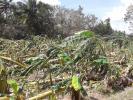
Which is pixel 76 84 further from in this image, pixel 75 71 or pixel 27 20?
pixel 27 20

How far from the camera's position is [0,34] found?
3456 centimetres

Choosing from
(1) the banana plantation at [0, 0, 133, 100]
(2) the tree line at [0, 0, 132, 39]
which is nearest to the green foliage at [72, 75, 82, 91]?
(1) the banana plantation at [0, 0, 133, 100]

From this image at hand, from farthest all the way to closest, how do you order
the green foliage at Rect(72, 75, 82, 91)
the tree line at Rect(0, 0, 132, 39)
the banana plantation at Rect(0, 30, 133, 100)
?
the tree line at Rect(0, 0, 132, 39), the banana plantation at Rect(0, 30, 133, 100), the green foliage at Rect(72, 75, 82, 91)

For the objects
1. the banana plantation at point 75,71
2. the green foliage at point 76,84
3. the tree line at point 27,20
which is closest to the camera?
the green foliage at point 76,84

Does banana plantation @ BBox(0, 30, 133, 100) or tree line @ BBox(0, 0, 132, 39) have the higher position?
tree line @ BBox(0, 0, 132, 39)

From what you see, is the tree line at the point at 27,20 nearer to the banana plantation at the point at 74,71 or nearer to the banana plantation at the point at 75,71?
the banana plantation at the point at 74,71

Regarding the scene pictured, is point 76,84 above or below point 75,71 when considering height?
below

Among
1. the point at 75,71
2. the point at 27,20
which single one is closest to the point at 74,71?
the point at 75,71

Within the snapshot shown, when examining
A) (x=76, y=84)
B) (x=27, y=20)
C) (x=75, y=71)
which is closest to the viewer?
(x=76, y=84)

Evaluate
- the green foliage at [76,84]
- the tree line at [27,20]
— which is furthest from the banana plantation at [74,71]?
the tree line at [27,20]

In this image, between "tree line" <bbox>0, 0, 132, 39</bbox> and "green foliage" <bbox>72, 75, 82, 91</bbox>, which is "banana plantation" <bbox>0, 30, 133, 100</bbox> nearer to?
"green foliage" <bbox>72, 75, 82, 91</bbox>

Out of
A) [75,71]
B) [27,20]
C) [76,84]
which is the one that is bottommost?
[76,84]

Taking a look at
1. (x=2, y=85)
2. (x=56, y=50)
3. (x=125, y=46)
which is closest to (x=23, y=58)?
(x=125, y=46)

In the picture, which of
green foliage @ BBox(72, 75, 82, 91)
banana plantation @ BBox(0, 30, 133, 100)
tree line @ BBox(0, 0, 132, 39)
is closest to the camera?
green foliage @ BBox(72, 75, 82, 91)
